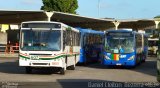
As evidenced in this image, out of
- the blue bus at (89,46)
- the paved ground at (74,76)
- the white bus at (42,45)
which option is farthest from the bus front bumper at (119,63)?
the white bus at (42,45)

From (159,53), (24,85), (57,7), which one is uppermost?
(57,7)

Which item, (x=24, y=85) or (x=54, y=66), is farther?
(x=54, y=66)

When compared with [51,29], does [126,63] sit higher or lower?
lower

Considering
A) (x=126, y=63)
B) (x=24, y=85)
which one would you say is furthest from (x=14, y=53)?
(x=24, y=85)

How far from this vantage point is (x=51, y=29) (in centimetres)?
2373

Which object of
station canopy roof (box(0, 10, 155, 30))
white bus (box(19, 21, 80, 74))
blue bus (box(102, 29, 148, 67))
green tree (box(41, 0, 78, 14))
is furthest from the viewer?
green tree (box(41, 0, 78, 14))

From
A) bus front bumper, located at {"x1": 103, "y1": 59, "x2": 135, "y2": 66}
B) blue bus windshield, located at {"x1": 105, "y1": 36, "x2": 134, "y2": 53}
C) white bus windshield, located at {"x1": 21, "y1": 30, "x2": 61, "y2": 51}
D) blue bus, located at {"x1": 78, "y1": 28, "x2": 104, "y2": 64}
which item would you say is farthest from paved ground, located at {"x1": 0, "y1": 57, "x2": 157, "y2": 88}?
blue bus, located at {"x1": 78, "y1": 28, "x2": 104, "y2": 64}

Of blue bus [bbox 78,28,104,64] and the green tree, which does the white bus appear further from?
the green tree

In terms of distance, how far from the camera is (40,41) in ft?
77.2

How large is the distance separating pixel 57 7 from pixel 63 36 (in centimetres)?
4701

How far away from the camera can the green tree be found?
70062mm

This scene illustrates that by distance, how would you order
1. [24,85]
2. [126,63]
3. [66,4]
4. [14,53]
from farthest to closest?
1. [66,4]
2. [14,53]
3. [126,63]
4. [24,85]

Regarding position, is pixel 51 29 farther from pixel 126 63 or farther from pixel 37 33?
pixel 126 63

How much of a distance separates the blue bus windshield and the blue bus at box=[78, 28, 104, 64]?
2928 millimetres
